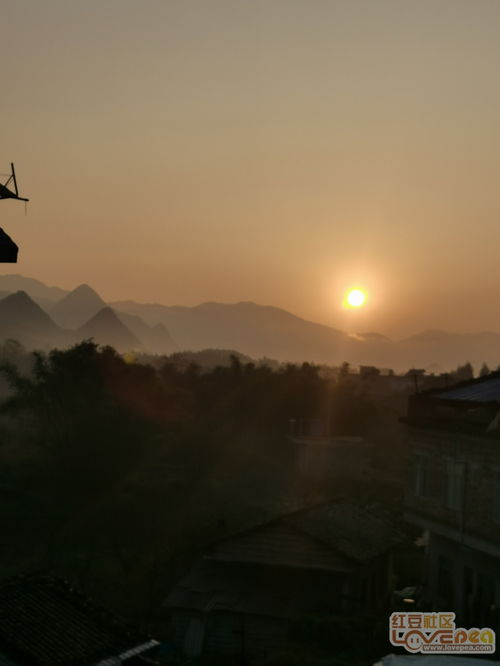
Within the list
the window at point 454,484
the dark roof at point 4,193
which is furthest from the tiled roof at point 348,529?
the dark roof at point 4,193

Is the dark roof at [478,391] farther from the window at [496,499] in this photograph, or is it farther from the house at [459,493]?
the window at [496,499]

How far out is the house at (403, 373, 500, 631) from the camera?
23797 mm

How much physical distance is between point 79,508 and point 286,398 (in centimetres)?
2354

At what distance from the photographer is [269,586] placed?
2759 centimetres

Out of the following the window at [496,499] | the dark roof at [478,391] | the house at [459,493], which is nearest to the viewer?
the window at [496,499]

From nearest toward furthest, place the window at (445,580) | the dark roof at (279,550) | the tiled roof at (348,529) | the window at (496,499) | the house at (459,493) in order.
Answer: the window at (496,499)
the house at (459,493)
the window at (445,580)
the dark roof at (279,550)
the tiled roof at (348,529)

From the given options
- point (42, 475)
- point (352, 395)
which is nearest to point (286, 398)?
point (352, 395)

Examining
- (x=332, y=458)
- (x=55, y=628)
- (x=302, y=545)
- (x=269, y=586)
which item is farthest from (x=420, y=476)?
(x=332, y=458)

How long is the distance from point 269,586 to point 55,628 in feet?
38.5

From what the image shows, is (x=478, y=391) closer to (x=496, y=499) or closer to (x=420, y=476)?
(x=420, y=476)

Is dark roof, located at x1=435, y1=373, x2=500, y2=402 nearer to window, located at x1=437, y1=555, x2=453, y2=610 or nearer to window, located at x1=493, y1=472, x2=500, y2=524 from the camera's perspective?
window, located at x1=493, y1=472, x2=500, y2=524

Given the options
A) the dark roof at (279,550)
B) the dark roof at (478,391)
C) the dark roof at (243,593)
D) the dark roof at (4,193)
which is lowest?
the dark roof at (243,593)

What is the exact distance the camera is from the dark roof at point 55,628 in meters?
16.0

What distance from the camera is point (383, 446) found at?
66.8 meters
